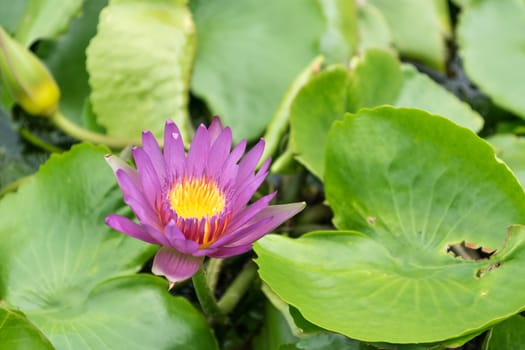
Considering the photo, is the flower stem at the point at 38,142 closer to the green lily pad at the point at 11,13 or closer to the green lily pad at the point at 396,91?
the green lily pad at the point at 11,13

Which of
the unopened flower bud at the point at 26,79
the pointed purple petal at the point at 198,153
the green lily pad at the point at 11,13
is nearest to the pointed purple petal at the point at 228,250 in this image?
the pointed purple petal at the point at 198,153

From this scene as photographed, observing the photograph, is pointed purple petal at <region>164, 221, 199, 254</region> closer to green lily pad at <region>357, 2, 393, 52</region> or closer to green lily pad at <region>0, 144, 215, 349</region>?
green lily pad at <region>0, 144, 215, 349</region>

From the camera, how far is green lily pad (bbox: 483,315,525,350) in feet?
2.89

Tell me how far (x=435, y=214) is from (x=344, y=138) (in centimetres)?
17

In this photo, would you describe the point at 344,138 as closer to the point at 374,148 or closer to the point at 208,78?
the point at 374,148

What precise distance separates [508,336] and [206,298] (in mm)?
414

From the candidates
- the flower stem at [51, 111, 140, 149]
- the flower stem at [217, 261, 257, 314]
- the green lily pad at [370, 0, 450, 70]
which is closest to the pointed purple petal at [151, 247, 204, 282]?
the flower stem at [217, 261, 257, 314]

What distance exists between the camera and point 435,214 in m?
0.93

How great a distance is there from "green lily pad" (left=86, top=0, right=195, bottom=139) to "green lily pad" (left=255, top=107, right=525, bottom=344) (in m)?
0.39

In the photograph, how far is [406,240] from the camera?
36.3 inches

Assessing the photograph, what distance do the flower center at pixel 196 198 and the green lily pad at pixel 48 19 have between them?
22.3 inches

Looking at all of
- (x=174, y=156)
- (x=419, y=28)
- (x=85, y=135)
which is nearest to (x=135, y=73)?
(x=85, y=135)

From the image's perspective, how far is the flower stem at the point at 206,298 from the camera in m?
0.88

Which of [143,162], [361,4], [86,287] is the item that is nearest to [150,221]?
[143,162]
